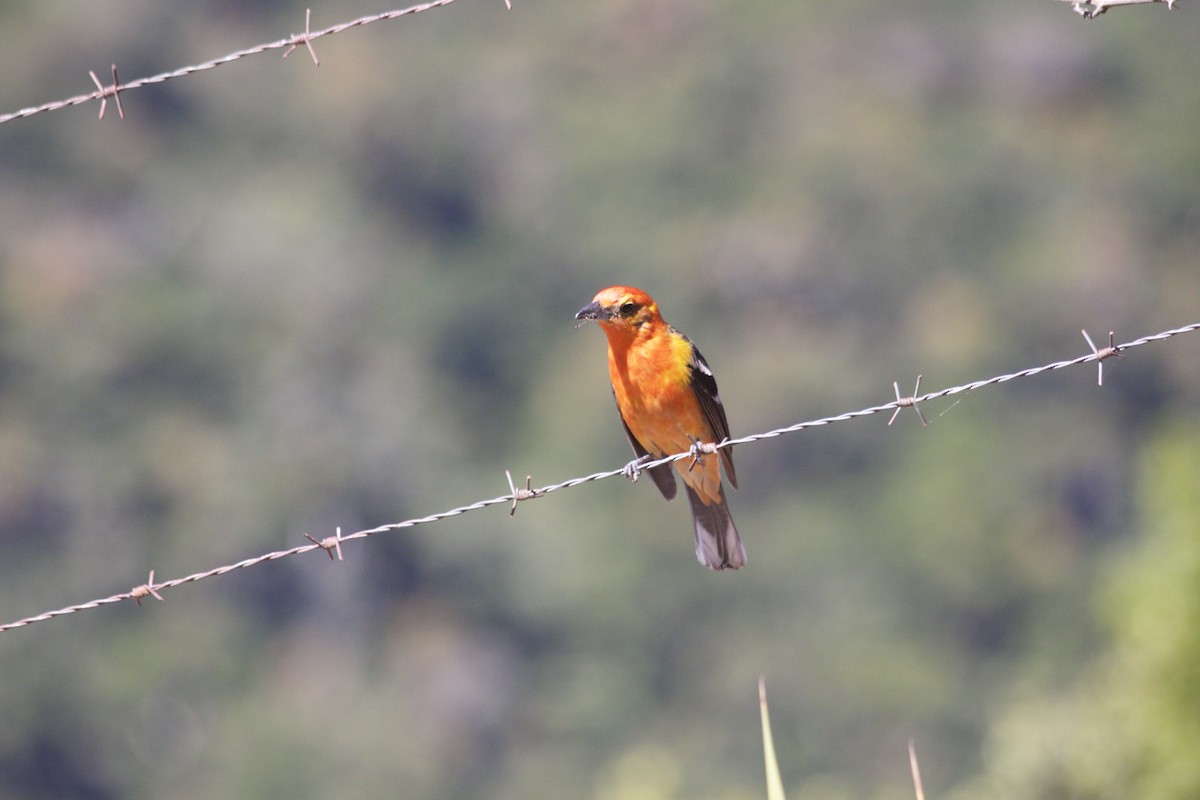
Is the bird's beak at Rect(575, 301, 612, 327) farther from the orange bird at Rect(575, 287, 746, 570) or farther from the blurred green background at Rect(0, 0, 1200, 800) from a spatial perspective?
the blurred green background at Rect(0, 0, 1200, 800)

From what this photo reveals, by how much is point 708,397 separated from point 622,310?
0.74 m

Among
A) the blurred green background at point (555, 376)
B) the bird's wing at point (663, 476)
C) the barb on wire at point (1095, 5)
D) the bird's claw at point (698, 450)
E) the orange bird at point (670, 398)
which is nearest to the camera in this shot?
the barb on wire at point (1095, 5)

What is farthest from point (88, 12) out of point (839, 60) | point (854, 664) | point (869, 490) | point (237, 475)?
point (854, 664)

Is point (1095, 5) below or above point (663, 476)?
below

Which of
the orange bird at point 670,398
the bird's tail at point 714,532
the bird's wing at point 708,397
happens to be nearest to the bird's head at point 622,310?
the orange bird at point 670,398

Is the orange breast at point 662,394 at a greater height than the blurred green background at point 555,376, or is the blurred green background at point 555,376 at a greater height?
the blurred green background at point 555,376

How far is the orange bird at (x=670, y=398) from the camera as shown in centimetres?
1040

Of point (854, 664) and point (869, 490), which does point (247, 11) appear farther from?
point (854, 664)

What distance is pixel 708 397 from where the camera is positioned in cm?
1065

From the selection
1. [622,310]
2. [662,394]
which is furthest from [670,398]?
[622,310]

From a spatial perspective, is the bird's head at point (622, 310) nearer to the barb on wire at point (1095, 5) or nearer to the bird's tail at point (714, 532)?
the bird's tail at point (714, 532)

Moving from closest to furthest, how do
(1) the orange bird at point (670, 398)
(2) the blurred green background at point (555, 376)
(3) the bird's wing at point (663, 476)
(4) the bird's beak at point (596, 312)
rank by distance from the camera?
(4) the bird's beak at point (596, 312)
(1) the orange bird at point (670, 398)
(3) the bird's wing at point (663, 476)
(2) the blurred green background at point (555, 376)

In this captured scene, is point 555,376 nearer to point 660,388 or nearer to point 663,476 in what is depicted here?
point 663,476

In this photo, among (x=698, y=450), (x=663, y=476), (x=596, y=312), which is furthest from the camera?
(x=663, y=476)
